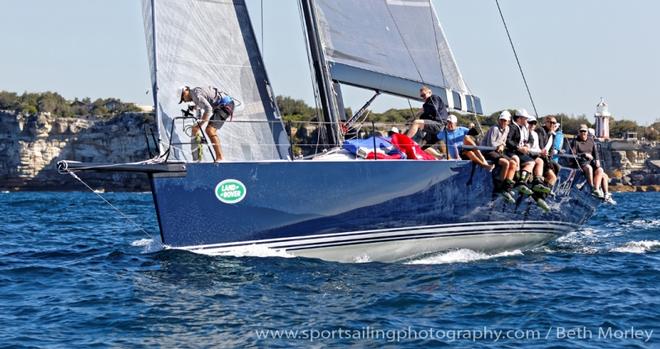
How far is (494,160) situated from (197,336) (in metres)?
6.18

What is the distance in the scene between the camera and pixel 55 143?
208 ft

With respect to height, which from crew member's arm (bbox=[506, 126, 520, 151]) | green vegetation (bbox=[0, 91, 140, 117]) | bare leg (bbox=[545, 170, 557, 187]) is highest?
green vegetation (bbox=[0, 91, 140, 117])

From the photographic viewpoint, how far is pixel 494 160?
1291 cm

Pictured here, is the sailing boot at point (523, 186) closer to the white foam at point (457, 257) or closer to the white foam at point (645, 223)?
the white foam at point (457, 257)

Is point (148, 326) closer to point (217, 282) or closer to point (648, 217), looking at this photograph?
point (217, 282)

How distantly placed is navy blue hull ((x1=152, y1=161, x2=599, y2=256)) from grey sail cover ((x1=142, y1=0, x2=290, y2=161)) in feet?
1.86

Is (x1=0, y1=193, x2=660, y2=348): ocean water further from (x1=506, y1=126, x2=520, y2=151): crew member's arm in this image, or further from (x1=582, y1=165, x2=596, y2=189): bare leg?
(x1=582, y1=165, x2=596, y2=189): bare leg

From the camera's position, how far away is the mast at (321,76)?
12828 mm

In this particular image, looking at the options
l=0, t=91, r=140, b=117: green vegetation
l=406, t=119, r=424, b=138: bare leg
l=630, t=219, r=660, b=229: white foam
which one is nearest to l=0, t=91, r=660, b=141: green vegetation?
l=0, t=91, r=140, b=117: green vegetation

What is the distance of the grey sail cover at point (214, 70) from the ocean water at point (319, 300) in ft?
4.75

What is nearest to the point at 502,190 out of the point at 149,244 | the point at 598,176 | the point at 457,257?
the point at 457,257

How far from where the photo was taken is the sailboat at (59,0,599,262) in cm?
1120

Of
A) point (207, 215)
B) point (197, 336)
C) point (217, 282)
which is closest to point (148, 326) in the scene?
point (197, 336)

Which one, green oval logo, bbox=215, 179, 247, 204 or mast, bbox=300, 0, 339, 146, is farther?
mast, bbox=300, 0, 339, 146
